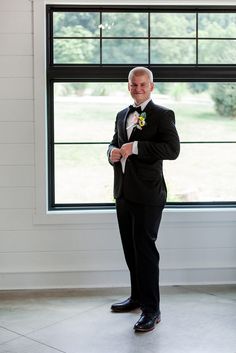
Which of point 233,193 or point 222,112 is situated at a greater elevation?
point 222,112

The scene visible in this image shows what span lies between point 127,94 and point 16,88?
891 millimetres

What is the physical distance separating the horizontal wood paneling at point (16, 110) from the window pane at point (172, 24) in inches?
45.0

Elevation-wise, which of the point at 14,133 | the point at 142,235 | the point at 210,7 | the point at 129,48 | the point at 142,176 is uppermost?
the point at 210,7

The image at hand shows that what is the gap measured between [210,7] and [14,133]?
183 cm

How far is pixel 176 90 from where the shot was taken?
15.4ft

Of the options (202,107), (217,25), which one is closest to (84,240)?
(202,107)

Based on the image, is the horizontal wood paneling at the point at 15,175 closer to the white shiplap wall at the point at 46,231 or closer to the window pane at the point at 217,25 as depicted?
the white shiplap wall at the point at 46,231

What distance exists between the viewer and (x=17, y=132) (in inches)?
177

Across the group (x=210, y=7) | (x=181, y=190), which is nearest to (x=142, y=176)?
(x=181, y=190)

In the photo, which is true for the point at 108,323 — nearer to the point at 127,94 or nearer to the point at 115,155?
the point at 115,155

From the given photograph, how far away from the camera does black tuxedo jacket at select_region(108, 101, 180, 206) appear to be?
360 cm

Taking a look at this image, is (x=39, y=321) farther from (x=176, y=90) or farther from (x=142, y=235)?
(x=176, y=90)

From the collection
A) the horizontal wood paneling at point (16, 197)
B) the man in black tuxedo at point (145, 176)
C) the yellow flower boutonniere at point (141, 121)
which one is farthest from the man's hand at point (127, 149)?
the horizontal wood paneling at point (16, 197)

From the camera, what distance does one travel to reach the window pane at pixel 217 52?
4.62 m
